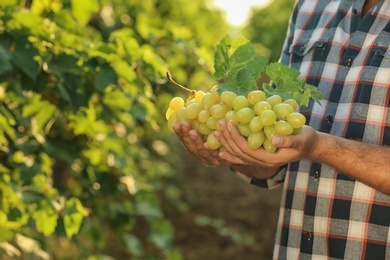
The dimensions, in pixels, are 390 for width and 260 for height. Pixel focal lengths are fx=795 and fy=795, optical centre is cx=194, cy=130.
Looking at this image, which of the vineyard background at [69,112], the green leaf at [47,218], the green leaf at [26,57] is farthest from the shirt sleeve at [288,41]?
the green leaf at [47,218]

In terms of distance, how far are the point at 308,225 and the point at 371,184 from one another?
41 centimetres

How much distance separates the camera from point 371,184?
2.18 m

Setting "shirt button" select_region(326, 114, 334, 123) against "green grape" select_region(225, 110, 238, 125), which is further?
"shirt button" select_region(326, 114, 334, 123)

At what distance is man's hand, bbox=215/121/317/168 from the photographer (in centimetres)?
195

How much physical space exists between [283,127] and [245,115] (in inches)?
3.9

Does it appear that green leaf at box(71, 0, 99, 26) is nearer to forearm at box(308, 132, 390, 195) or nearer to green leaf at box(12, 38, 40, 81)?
green leaf at box(12, 38, 40, 81)

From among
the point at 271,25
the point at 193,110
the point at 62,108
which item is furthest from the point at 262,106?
the point at 271,25

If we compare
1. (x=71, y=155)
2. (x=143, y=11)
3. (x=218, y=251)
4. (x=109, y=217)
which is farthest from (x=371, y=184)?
(x=218, y=251)

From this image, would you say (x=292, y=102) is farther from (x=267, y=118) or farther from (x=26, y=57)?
(x=26, y=57)

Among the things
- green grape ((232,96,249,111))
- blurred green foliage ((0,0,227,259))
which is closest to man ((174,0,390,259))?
green grape ((232,96,249,111))

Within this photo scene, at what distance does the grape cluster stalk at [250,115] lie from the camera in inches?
75.4

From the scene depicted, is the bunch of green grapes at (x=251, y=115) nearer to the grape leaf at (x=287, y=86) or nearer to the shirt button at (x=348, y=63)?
the grape leaf at (x=287, y=86)

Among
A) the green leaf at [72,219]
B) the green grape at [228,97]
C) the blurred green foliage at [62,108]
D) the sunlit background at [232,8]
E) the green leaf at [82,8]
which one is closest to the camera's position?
the green grape at [228,97]

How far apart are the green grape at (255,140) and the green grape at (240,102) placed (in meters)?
0.08
